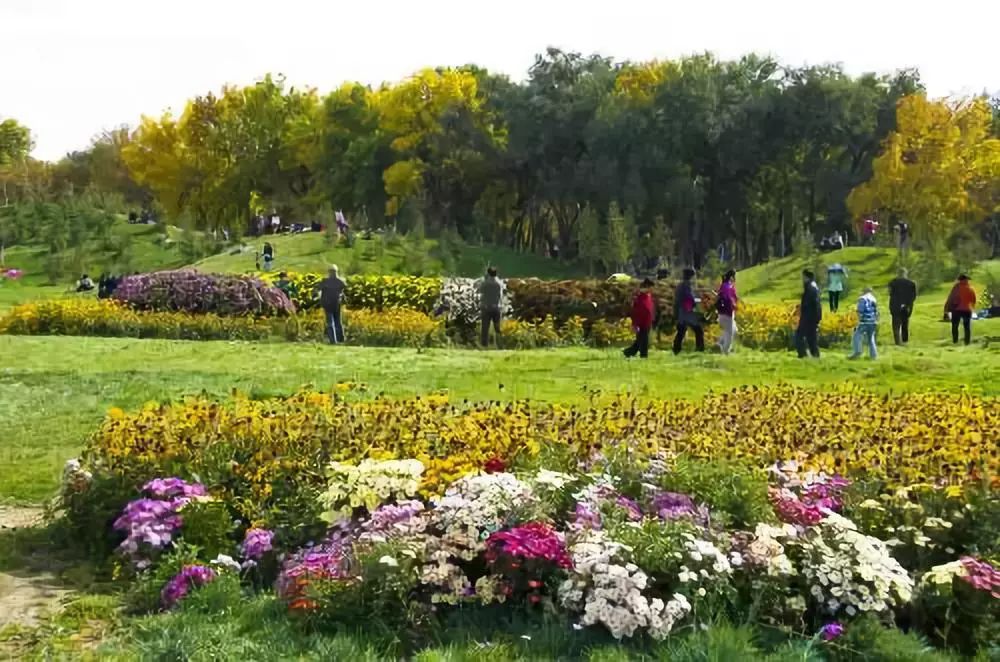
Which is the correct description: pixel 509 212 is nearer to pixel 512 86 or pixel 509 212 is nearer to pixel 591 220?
pixel 512 86

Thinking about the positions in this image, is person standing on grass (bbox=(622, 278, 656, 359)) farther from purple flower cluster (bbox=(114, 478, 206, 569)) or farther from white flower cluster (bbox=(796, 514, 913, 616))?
white flower cluster (bbox=(796, 514, 913, 616))

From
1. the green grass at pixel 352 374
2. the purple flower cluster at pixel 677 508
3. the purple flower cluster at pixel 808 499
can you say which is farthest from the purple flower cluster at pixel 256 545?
the green grass at pixel 352 374

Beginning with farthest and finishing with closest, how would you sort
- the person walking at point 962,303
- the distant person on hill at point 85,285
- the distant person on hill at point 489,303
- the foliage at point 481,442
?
the distant person on hill at point 85,285 → the person walking at point 962,303 → the distant person on hill at point 489,303 → the foliage at point 481,442

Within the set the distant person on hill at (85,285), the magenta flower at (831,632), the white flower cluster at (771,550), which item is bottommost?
Answer: the magenta flower at (831,632)

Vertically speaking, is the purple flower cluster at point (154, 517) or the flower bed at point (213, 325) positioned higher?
the flower bed at point (213, 325)

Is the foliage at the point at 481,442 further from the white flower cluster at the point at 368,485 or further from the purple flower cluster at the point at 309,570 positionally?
the purple flower cluster at the point at 309,570

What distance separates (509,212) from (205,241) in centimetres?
1768

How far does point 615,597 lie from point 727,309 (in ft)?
40.6

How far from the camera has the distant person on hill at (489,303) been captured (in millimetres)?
18000

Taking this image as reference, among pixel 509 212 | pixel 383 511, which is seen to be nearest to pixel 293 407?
pixel 383 511

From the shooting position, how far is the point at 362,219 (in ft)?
175

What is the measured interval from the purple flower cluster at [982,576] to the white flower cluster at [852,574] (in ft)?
0.80

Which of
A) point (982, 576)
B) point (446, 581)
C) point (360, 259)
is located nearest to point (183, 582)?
point (446, 581)

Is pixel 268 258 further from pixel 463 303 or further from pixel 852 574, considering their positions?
pixel 852 574
